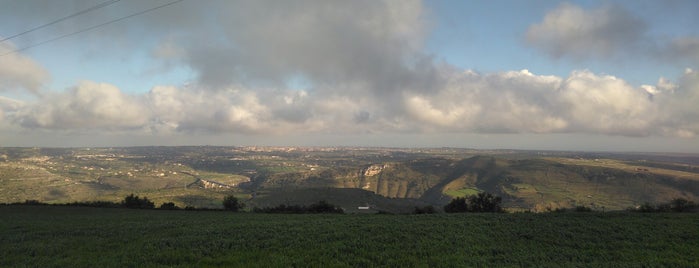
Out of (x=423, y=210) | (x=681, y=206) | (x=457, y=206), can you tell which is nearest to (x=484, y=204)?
(x=457, y=206)

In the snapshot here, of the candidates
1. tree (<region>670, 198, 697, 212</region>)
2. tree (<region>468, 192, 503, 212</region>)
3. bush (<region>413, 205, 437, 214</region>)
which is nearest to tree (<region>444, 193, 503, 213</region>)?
tree (<region>468, 192, 503, 212</region>)

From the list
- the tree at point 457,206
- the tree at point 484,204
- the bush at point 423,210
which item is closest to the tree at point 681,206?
the tree at point 484,204

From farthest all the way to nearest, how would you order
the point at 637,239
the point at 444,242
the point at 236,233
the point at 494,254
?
the point at 236,233 → the point at 637,239 → the point at 444,242 → the point at 494,254

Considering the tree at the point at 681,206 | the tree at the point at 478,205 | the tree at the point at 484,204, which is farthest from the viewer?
the tree at the point at 478,205

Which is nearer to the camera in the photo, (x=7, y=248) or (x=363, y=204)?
(x=7, y=248)

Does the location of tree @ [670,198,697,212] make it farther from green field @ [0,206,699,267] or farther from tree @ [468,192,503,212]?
green field @ [0,206,699,267]

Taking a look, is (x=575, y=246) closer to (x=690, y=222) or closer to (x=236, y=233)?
(x=690, y=222)

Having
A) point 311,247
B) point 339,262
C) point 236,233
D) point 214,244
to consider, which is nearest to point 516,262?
point 339,262

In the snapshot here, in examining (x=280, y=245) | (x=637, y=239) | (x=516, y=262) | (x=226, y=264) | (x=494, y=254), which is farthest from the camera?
(x=637, y=239)

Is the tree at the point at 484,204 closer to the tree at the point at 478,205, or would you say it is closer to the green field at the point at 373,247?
the tree at the point at 478,205

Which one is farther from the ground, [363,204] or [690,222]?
[690,222]

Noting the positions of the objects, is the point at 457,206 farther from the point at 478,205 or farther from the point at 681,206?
the point at 681,206
